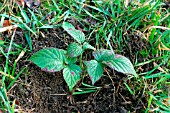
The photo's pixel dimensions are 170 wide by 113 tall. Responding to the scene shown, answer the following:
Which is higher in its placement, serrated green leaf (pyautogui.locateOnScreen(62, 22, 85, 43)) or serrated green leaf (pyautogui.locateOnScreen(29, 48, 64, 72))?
serrated green leaf (pyautogui.locateOnScreen(62, 22, 85, 43))

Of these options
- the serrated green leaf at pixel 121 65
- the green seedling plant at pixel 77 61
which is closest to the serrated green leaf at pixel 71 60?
the green seedling plant at pixel 77 61

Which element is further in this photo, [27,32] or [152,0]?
[152,0]

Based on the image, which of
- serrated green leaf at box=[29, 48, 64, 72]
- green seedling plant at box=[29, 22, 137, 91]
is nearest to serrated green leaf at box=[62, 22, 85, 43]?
green seedling plant at box=[29, 22, 137, 91]

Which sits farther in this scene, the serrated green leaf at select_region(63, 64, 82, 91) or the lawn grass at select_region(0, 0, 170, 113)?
the lawn grass at select_region(0, 0, 170, 113)

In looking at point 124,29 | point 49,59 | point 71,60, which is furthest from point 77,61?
point 124,29

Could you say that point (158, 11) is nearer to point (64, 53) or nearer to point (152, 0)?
point (152, 0)

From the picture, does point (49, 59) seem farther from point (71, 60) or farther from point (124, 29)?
point (124, 29)

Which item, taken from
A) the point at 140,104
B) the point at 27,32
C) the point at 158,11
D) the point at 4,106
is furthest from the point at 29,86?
the point at 158,11

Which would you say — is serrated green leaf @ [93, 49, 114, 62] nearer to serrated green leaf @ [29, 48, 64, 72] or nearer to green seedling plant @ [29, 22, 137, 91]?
green seedling plant @ [29, 22, 137, 91]
